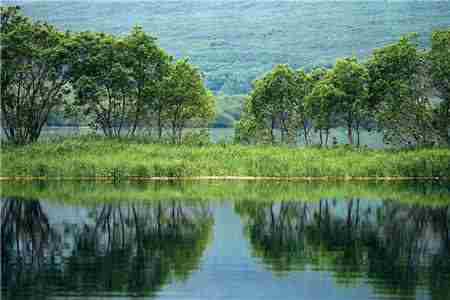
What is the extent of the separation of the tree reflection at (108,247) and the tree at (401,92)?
78.8ft

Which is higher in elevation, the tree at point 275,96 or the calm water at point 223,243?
the tree at point 275,96

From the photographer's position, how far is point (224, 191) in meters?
41.2

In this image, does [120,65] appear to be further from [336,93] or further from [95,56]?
[336,93]

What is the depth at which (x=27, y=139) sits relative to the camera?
55344 mm

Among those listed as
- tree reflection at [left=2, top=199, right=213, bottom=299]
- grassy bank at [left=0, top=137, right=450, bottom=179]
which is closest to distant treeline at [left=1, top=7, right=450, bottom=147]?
grassy bank at [left=0, top=137, right=450, bottom=179]

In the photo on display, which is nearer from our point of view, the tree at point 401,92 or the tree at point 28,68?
the tree at point 28,68

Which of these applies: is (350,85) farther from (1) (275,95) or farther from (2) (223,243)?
(2) (223,243)

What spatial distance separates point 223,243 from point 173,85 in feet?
102

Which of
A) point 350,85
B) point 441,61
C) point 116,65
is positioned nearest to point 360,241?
point 116,65

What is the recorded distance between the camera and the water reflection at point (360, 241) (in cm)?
2069

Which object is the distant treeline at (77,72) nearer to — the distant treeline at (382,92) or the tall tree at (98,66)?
the tall tree at (98,66)

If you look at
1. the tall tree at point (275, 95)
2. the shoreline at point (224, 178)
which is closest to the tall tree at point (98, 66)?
the shoreline at point (224, 178)

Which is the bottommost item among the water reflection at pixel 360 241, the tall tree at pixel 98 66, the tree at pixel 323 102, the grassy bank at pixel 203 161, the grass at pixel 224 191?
the water reflection at pixel 360 241

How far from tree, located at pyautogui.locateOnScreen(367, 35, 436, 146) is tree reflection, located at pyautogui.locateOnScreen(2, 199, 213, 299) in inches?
946
